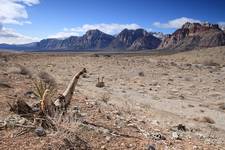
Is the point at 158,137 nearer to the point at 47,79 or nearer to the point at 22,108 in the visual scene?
the point at 22,108

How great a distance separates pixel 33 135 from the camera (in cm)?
624

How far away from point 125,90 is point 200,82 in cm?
999

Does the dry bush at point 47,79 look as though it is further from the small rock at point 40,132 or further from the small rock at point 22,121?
the small rock at point 40,132

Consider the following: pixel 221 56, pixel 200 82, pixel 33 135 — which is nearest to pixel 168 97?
pixel 200 82

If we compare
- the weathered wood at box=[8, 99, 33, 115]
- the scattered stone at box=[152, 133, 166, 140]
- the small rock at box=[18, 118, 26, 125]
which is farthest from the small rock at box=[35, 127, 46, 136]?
the scattered stone at box=[152, 133, 166, 140]

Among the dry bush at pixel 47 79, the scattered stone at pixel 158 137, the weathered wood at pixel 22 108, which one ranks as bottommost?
the dry bush at pixel 47 79

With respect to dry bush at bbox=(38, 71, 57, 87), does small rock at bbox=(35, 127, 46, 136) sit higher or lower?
higher

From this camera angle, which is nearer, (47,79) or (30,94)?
(30,94)

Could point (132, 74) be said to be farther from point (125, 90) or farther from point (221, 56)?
point (221, 56)

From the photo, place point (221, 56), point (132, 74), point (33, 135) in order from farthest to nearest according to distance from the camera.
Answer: point (221, 56) → point (132, 74) → point (33, 135)

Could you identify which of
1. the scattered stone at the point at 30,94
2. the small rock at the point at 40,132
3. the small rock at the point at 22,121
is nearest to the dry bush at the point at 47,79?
the scattered stone at the point at 30,94

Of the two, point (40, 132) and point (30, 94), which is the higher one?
point (40, 132)

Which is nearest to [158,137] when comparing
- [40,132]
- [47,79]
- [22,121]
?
[40,132]

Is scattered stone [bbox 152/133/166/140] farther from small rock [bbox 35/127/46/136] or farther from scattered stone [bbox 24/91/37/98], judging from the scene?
scattered stone [bbox 24/91/37/98]
